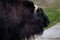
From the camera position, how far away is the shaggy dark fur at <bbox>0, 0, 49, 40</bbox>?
1548mm

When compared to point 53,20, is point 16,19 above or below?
above

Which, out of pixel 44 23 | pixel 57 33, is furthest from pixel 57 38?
pixel 44 23

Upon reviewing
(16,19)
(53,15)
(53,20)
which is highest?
(16,19)

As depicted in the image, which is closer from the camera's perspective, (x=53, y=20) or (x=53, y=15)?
(x=53, y=20)

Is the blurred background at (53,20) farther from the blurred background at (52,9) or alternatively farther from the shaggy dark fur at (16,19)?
the shaggy dark fur at (16,19)

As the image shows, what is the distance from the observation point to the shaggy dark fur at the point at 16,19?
1.55 meters

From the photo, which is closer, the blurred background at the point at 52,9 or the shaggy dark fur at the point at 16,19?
the shaggy dark fur at the point at 16,19

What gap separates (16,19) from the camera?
5.19 ft

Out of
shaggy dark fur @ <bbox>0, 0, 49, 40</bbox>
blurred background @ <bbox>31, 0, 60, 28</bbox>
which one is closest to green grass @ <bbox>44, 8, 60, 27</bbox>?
blurred background @ <bbox>31, 0, 60, 28</bbox>

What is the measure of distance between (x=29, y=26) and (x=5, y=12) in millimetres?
197

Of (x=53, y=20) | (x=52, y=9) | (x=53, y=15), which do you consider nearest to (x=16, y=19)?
(x=53, y=20)

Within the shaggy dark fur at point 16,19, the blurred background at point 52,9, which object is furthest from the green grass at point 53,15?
the shaggy dark fur at point 16,19

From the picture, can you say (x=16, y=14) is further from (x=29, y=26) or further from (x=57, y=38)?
(x=57, y=38)

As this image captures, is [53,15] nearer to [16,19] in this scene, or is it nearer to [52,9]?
[52,9]
